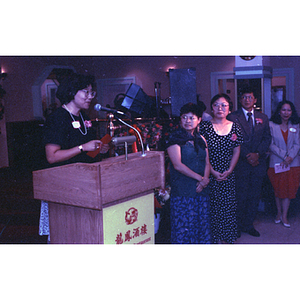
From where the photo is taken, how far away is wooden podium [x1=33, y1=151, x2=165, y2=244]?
1.90 m

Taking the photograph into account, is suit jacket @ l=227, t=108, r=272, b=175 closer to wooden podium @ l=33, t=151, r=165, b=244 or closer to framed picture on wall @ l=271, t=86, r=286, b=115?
framed picture on wall @ l=271, t=86, r=286, b=115

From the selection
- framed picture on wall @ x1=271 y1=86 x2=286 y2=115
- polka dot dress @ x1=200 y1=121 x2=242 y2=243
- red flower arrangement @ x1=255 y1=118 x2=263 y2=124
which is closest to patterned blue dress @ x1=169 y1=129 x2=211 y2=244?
polka dot dress @ x1=200 y1=121 x2=242 y2=243

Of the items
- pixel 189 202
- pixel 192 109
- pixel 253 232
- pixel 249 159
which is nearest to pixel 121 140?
pixel 192 109

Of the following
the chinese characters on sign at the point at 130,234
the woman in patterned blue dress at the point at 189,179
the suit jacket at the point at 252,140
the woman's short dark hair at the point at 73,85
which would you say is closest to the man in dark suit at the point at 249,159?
the suit jacket at the point at 252,140

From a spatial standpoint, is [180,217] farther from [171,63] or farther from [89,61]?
[89,61]

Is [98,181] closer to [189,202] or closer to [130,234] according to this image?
[130,234]

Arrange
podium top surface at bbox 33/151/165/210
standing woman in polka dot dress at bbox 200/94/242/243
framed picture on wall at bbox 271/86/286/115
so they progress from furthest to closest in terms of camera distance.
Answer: framed picture on wall at bbox 271/86/286/115 → standing woman in polka dot dress at bbox 200/94/242/243 → podium top surface at bbox 33/151/165/210

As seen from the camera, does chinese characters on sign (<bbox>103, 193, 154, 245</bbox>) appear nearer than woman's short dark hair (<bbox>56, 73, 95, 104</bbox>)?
Yes

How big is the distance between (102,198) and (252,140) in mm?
2219

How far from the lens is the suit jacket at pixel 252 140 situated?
141 inches

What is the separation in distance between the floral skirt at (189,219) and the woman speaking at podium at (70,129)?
0.87m

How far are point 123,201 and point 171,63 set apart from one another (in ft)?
11.5

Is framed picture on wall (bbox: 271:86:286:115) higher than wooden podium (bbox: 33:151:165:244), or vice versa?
framed picture on wall (bbox: 271:86:286:115)

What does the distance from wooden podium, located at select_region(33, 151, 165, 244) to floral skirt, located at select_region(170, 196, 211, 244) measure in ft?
2.06
